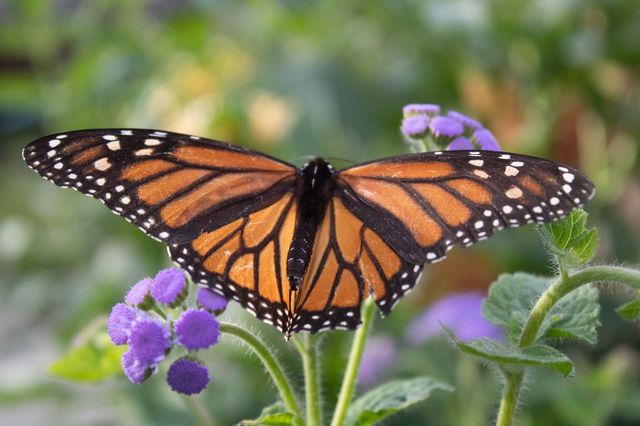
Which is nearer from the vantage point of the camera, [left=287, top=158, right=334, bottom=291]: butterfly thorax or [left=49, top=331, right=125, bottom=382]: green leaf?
[left=287, top=158, right=334, bottom=291]: butterfly thorax

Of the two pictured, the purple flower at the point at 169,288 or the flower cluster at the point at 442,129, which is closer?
the purple flower at the point at 169,288

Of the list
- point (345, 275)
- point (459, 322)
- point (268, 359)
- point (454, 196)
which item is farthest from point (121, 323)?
point (459, 322)

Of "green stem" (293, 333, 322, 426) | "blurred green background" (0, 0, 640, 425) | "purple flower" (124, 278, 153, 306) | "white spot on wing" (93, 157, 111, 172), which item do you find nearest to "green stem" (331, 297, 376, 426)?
"green stem" (293, 333, 322, 426)

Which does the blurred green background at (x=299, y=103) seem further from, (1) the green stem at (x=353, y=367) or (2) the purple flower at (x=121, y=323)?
(2) the purple flower at (x=121, y=323)

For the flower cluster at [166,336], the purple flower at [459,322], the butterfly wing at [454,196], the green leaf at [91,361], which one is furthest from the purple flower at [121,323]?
the purple flower at [459,322]

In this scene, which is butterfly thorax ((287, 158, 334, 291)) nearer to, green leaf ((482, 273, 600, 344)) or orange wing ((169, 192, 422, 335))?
orange wing ((169, 192, 422, 335))

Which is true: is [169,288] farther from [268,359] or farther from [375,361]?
[375,361]

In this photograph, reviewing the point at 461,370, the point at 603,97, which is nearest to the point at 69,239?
the point at 461,370
